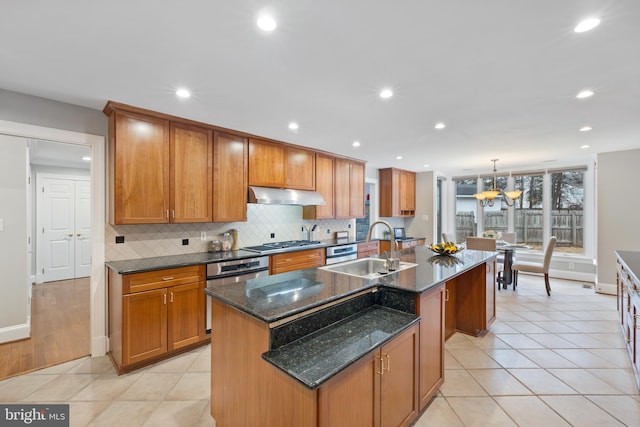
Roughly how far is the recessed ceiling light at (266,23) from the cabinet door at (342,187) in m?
3.53

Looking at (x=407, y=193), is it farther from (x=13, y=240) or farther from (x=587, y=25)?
(x=13, y=240)

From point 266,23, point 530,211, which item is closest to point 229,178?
point 266,23

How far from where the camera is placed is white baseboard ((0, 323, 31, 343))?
3088 mm

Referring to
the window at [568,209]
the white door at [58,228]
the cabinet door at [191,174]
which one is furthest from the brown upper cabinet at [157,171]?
the window at [568,209]

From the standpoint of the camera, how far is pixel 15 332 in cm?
315

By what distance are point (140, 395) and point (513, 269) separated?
5702mm

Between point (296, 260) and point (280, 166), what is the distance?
4.53ft

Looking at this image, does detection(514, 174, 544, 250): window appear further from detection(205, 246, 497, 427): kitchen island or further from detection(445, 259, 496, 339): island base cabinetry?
detection(205, 246, 497, 427): kitchen island

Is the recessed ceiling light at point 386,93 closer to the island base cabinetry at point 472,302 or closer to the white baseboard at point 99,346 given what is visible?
the island base cabinetry at point 472,302

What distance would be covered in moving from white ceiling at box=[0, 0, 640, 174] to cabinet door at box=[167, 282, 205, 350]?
1.83 meters

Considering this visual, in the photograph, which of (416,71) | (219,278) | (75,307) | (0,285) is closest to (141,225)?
(219,278)

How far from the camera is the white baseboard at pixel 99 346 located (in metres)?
2.82

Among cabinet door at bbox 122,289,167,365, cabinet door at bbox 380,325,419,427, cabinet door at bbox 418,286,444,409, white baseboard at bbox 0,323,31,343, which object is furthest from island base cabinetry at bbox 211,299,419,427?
white baseboard at bbox 0,323,31,343

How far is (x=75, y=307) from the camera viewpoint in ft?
13.7
